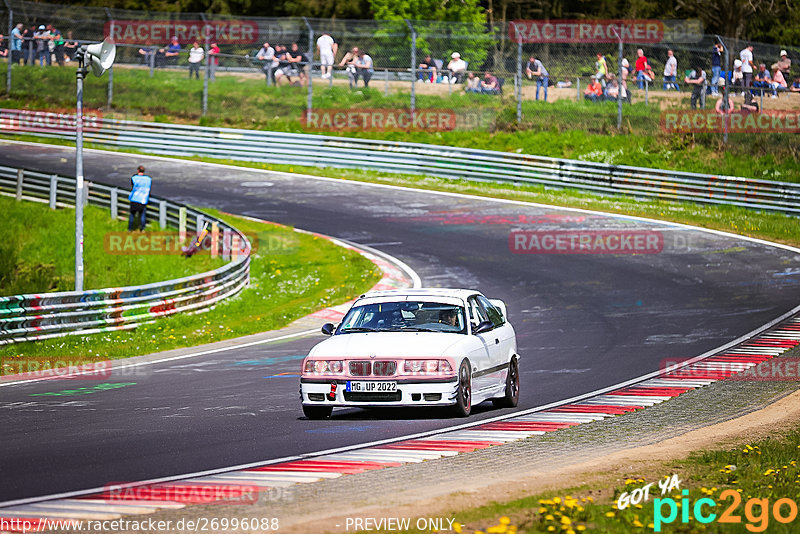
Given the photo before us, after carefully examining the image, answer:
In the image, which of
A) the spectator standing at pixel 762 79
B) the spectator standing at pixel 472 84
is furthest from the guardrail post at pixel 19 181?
the spectator standing at pixel 762 79

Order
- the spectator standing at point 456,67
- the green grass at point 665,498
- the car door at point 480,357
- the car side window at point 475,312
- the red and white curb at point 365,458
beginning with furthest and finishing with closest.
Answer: the spectator standing at point 456,67 < the car side window at point 475,312 < the car door at point 480,357 < the red and white curb at point 365,458 < the green grass at point 665,498

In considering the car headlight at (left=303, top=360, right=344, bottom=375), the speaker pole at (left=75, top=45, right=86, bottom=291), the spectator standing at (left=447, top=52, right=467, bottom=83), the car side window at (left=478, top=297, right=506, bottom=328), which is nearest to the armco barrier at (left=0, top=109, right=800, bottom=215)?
the spectator standing at (left=447, top=52, right=467, bottom=83)

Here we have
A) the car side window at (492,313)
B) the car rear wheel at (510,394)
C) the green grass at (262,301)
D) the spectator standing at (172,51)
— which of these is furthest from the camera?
the spectator standing at (172,51)

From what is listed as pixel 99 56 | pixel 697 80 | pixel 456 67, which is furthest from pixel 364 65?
pixel 99 56

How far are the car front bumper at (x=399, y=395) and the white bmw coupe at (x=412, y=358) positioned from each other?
10mm

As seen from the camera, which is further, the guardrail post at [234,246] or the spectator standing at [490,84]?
the spectator standing at [490,84]

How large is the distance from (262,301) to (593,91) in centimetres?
1707

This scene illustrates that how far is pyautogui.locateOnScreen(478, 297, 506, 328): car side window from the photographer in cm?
1338

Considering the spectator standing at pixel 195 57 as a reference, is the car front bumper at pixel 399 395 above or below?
below

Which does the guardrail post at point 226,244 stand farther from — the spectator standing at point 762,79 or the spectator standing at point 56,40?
the spectator standing at point 56,40

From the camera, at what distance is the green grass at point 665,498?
7035mm

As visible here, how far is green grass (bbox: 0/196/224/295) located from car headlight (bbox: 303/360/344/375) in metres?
13.2

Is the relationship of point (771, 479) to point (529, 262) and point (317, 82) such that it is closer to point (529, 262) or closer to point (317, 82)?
point (529, 262)

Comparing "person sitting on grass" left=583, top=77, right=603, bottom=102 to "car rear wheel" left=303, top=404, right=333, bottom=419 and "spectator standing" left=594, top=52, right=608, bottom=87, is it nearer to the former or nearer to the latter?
"spectator standing" left=594, top=52, right=608, bottom=87
